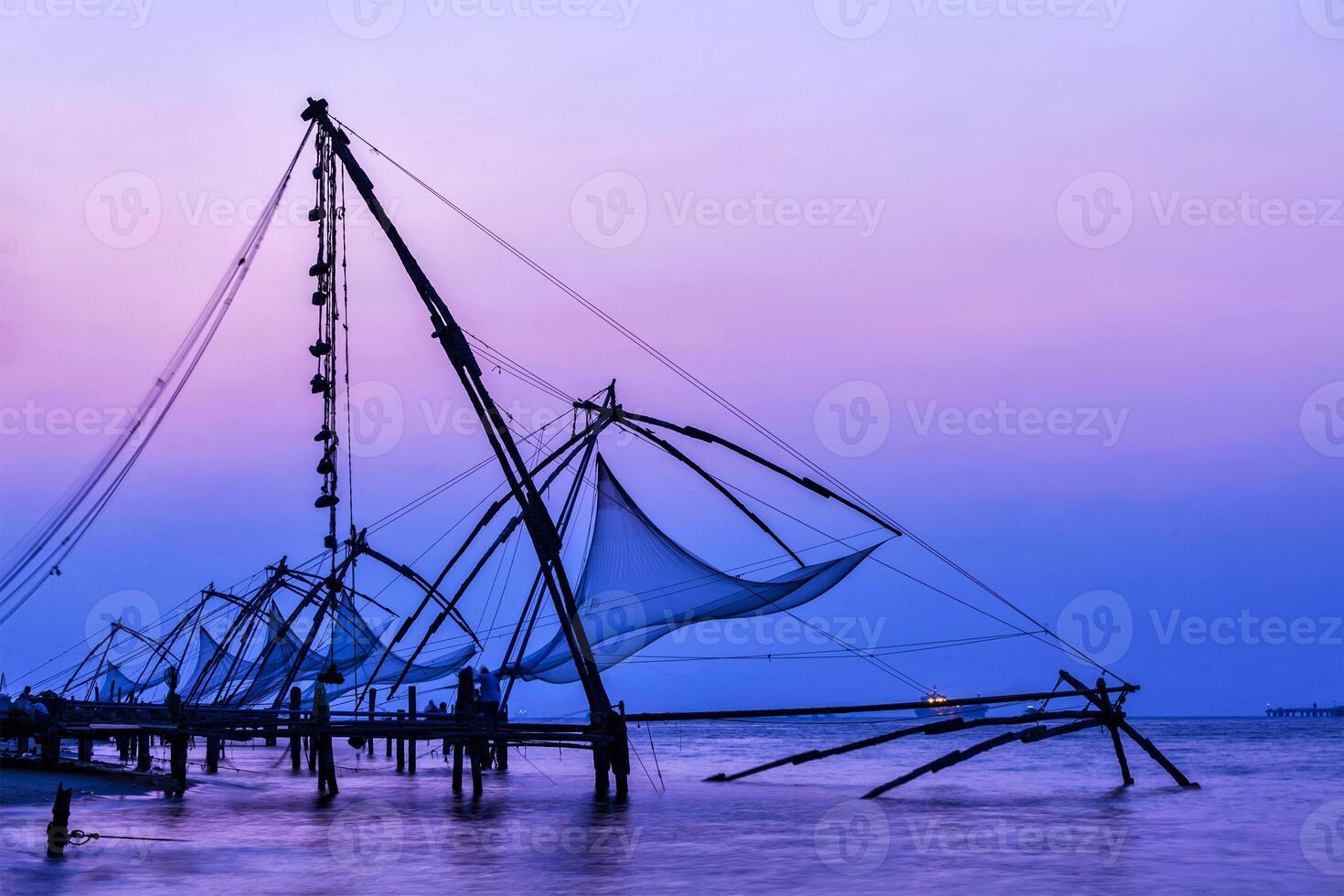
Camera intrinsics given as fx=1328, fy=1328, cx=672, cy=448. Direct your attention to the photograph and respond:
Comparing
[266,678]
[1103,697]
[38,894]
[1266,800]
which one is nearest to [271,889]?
[38,894]

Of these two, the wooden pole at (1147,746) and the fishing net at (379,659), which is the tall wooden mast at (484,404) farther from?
the fishing net at (379,659)

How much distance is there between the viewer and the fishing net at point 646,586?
56.2 feet

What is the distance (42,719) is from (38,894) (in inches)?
401

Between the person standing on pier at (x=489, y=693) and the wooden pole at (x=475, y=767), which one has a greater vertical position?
the person standing on pier at (x=489, y=693)

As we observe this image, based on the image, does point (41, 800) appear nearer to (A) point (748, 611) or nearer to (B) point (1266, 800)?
(A) point (748, 611)

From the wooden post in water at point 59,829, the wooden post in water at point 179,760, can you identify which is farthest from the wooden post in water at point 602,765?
the wooden post in water at point 59,829

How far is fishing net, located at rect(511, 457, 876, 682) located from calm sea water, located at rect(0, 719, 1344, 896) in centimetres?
254

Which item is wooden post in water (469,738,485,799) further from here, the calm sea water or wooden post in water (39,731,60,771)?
wooden post in water (39,731,60,771)

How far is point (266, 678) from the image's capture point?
3519 cm

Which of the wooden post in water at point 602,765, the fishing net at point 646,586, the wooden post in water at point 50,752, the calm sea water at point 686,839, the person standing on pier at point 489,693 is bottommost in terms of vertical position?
the calm sea water at point 686,839

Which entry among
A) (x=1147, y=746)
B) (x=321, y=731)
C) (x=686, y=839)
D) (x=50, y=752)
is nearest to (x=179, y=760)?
(x=321, y=731)

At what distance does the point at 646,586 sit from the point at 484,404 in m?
3.32

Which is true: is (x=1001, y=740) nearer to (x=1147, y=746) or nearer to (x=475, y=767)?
(x=1147, y=746)

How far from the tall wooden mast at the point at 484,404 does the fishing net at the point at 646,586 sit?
0.99 metres
